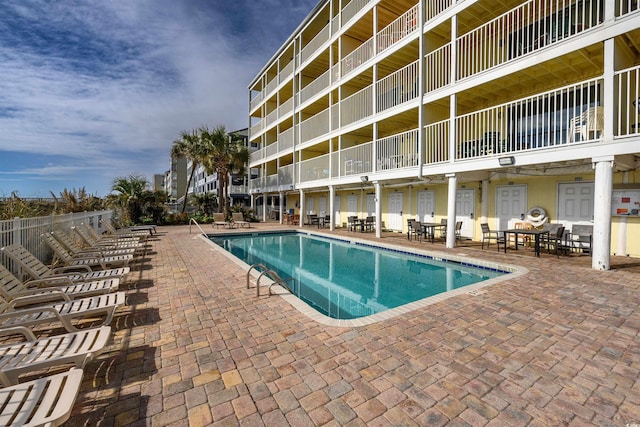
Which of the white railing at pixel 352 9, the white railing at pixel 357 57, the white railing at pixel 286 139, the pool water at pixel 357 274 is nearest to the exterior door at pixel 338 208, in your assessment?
the white railing at pixel 286 139

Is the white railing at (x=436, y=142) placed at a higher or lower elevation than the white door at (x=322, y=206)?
higher

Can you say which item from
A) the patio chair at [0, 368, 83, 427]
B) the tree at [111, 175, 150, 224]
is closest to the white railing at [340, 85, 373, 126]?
the patio chair at [0, 368, 83, 427]

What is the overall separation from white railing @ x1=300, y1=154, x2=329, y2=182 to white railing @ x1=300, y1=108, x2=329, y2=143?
158cm

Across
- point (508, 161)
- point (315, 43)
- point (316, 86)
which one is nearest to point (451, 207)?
point (508, 161)

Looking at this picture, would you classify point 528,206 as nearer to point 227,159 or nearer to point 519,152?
point 519,152

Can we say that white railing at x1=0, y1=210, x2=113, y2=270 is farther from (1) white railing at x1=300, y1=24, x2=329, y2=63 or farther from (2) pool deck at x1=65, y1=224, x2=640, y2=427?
(1) white railing at x1=300, y1=24, x2=329, y2=63

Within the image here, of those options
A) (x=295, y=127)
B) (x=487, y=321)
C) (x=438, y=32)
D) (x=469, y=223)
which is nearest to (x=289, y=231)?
(x=295, y=127)

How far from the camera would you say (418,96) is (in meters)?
11.9

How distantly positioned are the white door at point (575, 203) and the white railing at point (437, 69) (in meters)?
5.78

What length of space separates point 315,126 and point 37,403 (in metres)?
18.5

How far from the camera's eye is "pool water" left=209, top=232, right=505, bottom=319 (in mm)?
6668

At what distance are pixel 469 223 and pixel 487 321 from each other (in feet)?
33.1

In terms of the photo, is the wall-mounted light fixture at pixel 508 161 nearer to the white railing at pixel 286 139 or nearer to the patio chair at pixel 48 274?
the patio chair at pixel 48 274

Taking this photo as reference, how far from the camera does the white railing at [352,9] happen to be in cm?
1468
